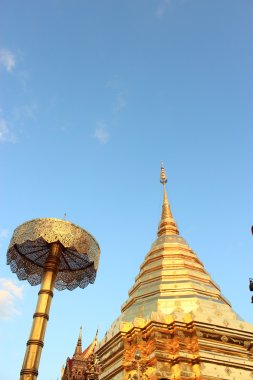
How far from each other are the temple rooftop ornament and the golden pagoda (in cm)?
351

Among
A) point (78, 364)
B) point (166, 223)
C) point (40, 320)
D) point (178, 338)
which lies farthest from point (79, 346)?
point (40, 320)

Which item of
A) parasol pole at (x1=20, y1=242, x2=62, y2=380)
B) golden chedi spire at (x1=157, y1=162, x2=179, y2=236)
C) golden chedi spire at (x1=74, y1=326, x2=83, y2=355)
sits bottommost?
parasol pole at (x1=20, y1=242, x2=62, y2=380)

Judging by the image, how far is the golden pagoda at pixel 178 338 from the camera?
14445mm

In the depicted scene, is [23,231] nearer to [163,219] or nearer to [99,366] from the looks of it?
[99,366]

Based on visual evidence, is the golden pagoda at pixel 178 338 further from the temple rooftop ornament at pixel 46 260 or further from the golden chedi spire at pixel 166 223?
the golden chedi spire at pixel 166 223

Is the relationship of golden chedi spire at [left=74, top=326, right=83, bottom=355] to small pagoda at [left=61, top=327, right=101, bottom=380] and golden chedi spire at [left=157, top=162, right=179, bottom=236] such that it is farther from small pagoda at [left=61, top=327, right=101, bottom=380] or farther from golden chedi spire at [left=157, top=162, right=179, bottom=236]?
golden chedi spire at [left=157, top=162, right=179, bottom=236]

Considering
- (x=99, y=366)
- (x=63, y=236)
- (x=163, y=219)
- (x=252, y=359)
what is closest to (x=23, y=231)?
(x=63, y=236)

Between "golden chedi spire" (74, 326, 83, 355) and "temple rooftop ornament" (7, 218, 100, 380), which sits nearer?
"temple rooftop ornament" (7, 218, 100, 380)

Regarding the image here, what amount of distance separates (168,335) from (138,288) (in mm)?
4786

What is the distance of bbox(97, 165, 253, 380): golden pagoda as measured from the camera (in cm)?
1445

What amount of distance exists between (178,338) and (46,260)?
6.47 m

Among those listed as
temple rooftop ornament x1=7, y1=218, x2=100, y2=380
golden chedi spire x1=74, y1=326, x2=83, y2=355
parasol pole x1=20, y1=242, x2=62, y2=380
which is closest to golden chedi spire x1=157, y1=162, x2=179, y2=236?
temple rooftop ornament x1=7, y1=218, x2=100, y2=380

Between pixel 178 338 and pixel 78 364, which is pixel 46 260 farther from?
pixel 78 364

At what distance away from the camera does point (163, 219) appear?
87.2ft
